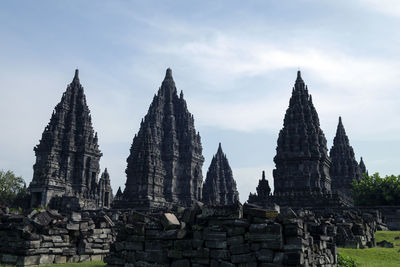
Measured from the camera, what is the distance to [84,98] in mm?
69500

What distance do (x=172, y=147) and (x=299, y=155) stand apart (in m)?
31.2

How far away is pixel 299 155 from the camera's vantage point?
48.5 meters

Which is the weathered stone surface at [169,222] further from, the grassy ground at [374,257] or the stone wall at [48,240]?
the grassy ground at [374,257]

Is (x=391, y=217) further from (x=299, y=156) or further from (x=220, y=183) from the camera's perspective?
(x=220, y=183)

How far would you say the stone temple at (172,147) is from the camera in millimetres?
64431

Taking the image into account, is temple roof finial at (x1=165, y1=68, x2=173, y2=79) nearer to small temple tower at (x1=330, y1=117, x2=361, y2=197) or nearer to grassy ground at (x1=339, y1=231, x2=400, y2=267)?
small temple tower at (x1=330, y1=117, x2=361, y2=197)

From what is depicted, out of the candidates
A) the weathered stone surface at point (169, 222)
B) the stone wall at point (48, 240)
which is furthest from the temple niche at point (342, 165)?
the weathered stone surface at point (169, 222)

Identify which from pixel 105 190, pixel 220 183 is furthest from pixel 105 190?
pixel 220 183

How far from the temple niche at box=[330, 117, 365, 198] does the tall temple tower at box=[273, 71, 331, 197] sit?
55.7 ft

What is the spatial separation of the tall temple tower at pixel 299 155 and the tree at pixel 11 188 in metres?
33.1

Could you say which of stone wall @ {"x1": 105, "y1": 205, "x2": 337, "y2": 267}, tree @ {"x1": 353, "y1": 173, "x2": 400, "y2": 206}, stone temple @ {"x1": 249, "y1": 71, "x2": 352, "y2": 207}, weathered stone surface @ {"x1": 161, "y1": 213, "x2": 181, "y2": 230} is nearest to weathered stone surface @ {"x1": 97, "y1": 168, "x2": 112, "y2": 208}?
stone temple @ {"x1": 249, "y1": 71, "x2": 352, "y2": 207}

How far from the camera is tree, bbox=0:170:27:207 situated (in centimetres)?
5222

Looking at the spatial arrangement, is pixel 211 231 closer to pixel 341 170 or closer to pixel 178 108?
pixel 341 170

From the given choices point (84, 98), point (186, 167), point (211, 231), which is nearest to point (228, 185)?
point (186, 167)
